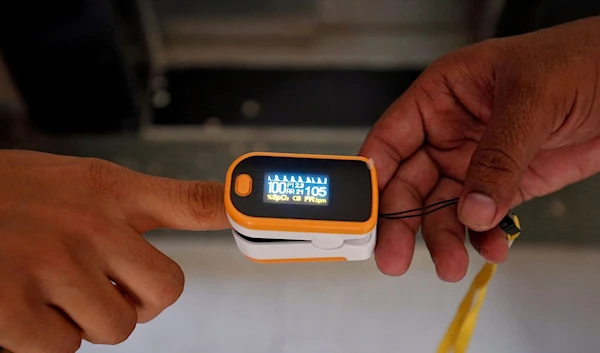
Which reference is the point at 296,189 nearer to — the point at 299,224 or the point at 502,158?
the point at 299,224

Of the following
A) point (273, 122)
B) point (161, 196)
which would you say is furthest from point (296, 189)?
point (273, 122)

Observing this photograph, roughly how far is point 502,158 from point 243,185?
0.82 ft

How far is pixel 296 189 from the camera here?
60 cm

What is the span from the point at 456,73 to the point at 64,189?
0.48m

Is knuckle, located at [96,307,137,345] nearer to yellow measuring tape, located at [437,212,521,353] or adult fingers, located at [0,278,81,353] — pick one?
adult fingers, located at [0,278,81,353]

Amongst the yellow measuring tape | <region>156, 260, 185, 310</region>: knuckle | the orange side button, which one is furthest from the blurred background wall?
the orange side button

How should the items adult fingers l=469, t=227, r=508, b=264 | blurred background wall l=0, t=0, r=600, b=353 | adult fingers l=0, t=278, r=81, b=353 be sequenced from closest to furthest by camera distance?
adult fingers l=0, t=278, r=81, b=353 → adult fingers l=469, t=227, r=508, b=264 → blurred background wall l=0, t=0, r=600, b=353

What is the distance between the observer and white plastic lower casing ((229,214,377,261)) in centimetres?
61

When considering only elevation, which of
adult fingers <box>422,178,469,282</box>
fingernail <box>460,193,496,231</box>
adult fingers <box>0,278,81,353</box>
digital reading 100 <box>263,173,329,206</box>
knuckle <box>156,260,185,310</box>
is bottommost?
adult fingers <box>422,178,469,282</box>

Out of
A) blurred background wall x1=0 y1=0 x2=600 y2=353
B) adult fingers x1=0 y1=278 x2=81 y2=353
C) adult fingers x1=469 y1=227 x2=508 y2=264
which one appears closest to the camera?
adult fingers x1=0 y1=278 x2=81 y2=353

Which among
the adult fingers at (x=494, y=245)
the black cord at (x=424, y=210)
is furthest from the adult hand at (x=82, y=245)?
the adult fingers at (x=494, y=245)

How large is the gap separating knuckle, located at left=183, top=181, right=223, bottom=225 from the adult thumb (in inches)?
9.6

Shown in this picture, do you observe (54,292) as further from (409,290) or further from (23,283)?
(409,290)

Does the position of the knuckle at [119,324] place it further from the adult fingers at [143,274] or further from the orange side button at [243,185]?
the orange side button at [243,185]
